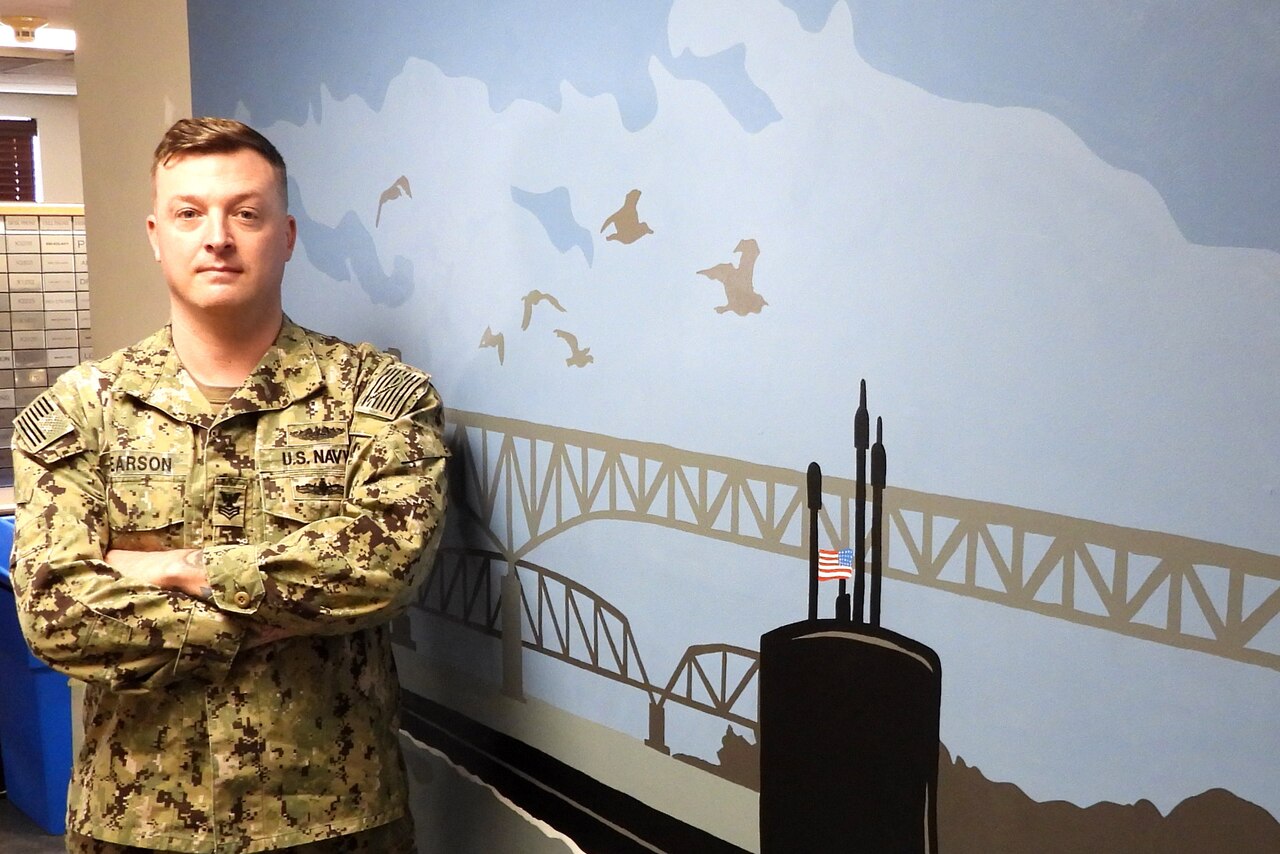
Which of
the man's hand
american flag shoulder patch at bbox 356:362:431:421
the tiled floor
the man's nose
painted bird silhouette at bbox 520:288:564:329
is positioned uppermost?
the man's nose

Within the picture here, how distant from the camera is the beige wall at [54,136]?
852 cm

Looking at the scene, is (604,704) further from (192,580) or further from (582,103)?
(582,103)

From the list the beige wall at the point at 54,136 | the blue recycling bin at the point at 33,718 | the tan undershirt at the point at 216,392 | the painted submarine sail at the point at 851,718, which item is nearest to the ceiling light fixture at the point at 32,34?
the beige wall at the point at 54,136

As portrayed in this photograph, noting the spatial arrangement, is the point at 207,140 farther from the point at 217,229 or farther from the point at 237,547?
the point at 237,547

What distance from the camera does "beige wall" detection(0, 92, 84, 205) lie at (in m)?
8.52

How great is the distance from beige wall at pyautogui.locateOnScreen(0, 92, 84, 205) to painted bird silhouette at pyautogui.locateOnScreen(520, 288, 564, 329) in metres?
7.65

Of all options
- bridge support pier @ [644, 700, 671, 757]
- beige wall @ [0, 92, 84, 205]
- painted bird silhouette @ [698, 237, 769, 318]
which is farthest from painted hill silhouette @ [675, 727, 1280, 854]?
beige wall @ [0, 92, 84, 205]

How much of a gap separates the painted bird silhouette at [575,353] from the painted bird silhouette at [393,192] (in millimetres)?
445

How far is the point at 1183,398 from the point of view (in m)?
1.09

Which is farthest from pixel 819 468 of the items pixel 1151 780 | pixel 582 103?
pixel 582 103

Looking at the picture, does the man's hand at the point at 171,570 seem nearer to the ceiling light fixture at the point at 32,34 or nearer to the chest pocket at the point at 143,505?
the chest pocket at the point at 143,505

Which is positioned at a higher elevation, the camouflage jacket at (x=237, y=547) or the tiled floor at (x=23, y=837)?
the camouflage jacket at (x=237, y=547)

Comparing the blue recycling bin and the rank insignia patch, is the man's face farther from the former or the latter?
the blue recycling bin

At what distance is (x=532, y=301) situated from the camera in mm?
1800
